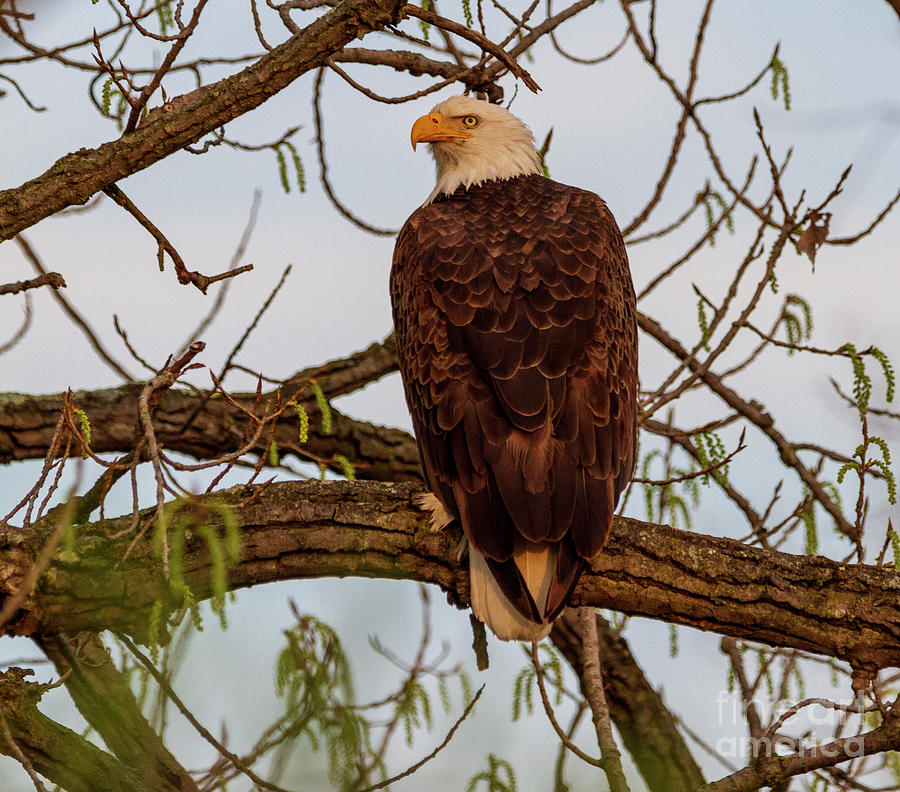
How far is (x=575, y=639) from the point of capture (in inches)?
234

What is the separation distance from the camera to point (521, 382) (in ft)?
13.7

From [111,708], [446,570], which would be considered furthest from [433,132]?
[111,708]

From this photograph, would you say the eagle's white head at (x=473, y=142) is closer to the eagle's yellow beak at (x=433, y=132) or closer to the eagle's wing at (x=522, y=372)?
the eagle's yellow beak at (x=433, y=132)

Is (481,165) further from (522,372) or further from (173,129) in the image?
(173,129)

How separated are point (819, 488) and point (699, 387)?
2.42 ft

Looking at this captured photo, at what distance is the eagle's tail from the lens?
4.05m

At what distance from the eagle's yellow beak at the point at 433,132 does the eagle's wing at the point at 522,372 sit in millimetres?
1123

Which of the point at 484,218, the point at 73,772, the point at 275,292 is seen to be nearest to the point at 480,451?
the point at 275,292

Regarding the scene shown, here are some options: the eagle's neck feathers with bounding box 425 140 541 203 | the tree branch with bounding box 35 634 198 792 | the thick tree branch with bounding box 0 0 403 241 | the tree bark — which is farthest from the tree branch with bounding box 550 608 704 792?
the thick tree branch with bounding box 0 0 403 241

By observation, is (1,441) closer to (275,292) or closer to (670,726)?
(275,292)

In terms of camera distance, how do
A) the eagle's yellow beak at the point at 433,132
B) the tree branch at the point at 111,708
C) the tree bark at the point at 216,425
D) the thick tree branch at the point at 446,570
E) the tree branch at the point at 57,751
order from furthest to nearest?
the eagle's yellow beak at the point at 433,132
the tree bark at the point at 216,425
the thick tree branch at the point at 446,570
the tree branch at the point at 57,751
the tree branch at the point at 111,708

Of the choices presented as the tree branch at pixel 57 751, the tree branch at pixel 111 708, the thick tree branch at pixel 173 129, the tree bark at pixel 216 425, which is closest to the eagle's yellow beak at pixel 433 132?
the tree bark at pixel 216 425

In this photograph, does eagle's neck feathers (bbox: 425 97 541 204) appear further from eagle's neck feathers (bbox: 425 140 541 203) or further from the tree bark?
the tree bark

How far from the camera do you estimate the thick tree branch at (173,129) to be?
3.95m
